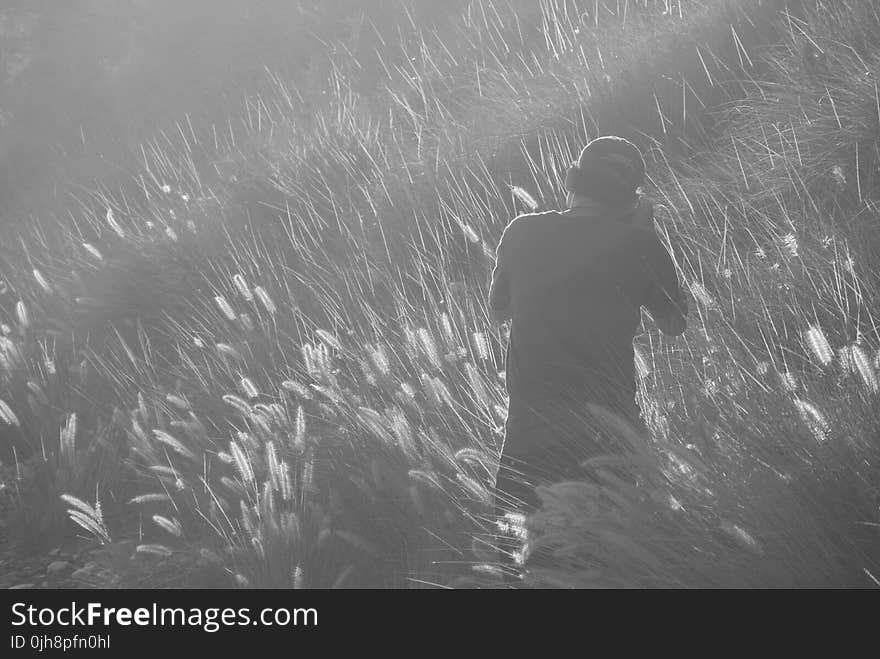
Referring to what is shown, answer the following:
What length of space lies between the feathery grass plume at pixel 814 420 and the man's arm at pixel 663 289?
623 millimetres

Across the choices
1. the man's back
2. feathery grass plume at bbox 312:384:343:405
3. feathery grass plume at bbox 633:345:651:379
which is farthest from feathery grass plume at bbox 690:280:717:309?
feathery grass plume at bbox 312:384:343:405

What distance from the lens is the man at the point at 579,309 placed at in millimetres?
3586

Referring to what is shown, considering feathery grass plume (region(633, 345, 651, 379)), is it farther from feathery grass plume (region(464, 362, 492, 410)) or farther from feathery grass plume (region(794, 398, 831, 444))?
feathery grass plume (region(794, 398, 831, 444))

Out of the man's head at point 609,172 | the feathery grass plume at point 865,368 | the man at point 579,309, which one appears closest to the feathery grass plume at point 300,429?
the man at point 579,309

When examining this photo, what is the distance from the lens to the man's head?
3580 millimetres

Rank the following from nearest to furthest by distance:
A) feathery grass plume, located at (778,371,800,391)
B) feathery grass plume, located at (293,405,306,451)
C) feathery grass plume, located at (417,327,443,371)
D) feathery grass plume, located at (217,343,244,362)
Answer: feathery grass plume, located at (778,371,800,391) < feathery grass plume, located at (293,405,306,451) < feathery grass plume, located at (417,327,443,371) < feathery grass plume, located at (217,343,244,362)

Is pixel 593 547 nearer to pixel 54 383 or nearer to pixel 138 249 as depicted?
pixel 54 383

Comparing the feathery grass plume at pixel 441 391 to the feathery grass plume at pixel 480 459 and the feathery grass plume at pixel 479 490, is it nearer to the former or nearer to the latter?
the feathery grass plume at pixel 480 459

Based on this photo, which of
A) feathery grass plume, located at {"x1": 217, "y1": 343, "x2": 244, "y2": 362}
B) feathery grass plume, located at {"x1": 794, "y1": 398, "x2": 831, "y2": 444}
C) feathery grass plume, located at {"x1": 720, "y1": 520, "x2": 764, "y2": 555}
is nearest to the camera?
feathery grass plume, located at {"x1": 720, "y1": 520, "x2": 764, "y2": 555}

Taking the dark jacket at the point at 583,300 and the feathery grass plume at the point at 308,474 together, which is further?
the feathery grass plume at the point at 308,474

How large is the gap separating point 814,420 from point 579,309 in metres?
0.95

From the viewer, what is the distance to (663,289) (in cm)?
355

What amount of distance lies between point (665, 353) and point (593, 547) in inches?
54.9

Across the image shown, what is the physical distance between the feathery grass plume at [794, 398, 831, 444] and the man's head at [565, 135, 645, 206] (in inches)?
39.5
